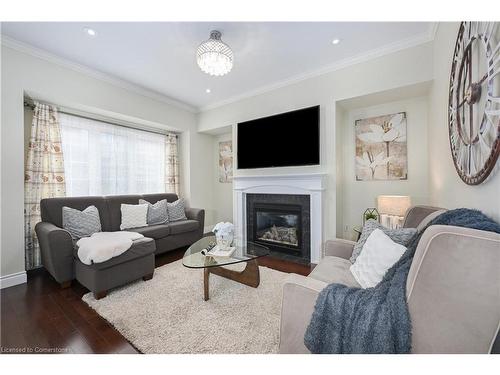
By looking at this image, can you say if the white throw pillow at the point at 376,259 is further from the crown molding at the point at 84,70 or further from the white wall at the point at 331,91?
the crown molding at the point at 84,70

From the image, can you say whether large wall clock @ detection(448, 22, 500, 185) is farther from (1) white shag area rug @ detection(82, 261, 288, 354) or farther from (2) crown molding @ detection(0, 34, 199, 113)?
(2) crown molding @ detection(0, 34, 199, 113)

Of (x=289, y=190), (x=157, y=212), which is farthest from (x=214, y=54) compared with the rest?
(x=157, y=212)

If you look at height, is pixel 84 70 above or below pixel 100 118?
above

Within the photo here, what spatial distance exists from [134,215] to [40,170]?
122cm

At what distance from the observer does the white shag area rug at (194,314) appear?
1322mm

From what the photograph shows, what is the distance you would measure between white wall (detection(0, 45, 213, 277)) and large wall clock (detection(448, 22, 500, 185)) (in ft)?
12.5

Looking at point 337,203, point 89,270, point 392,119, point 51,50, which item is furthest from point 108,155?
point 392,119

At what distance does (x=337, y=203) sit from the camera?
2.74m

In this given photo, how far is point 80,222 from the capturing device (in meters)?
2.44

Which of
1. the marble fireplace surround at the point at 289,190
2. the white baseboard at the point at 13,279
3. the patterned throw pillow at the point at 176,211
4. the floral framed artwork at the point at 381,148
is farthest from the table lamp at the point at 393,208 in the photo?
the white baseboard at the point at 13,279

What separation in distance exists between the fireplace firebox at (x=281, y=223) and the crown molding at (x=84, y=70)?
233 centimetres

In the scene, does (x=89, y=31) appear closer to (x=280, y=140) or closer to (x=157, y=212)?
(x=157, y=212)

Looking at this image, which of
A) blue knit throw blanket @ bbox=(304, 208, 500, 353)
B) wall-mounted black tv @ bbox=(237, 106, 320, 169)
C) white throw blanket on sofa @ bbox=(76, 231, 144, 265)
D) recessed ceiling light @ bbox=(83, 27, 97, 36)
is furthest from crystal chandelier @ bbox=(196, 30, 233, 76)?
blue knit throw blanket @ bbox=(304, 208, 500, 353)
